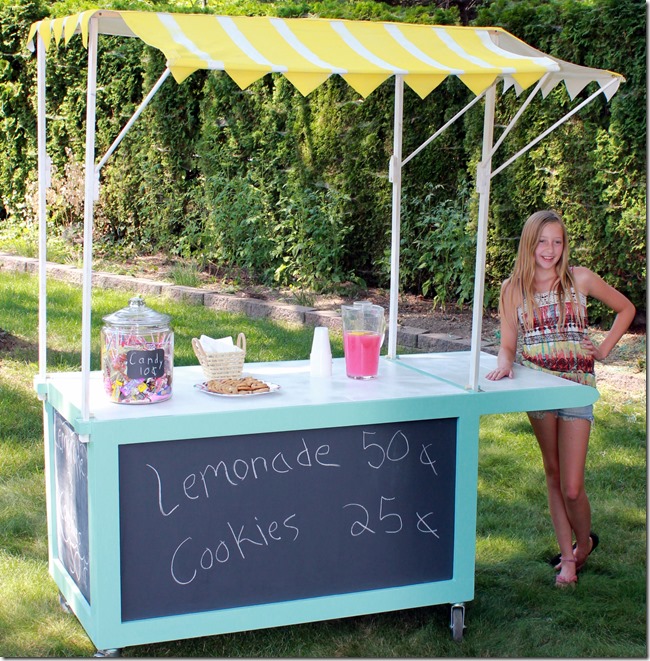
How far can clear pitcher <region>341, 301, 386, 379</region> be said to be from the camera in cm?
337

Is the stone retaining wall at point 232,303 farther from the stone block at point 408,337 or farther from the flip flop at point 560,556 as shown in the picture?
the flip flop at point 560,556

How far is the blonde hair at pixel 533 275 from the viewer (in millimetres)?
3516

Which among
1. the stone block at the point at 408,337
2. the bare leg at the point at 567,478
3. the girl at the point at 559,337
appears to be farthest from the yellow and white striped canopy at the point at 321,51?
the stone block at the point at 408,337

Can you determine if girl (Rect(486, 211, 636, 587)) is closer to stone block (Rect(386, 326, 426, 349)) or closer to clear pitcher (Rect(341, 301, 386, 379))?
clear pitcher (Rect(341, 301, 386, 379))

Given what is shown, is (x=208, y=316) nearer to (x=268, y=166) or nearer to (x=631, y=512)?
(x=268, y=166)

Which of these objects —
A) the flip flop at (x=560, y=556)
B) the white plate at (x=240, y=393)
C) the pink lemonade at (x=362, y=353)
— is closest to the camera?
the white plate at (x=240, y=393)

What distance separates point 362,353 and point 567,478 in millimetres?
868

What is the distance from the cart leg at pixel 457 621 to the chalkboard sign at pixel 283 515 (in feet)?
0.34

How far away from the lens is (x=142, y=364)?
2.92 m

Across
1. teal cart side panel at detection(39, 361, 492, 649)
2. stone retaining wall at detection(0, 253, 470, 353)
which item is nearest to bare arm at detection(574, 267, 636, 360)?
teal cart side panel at detection(39, 361, 492, 649)

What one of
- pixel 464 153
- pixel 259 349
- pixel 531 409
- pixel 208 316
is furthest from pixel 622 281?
pixel 531 409

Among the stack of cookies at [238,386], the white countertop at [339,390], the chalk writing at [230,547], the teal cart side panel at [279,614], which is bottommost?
the teal cart side panel at [279,614]

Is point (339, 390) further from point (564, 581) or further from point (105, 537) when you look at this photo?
point (564, 581)

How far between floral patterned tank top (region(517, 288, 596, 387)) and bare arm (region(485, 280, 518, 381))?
51 millimetres
